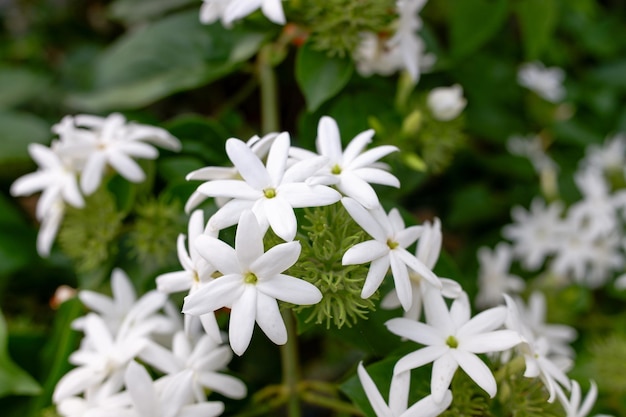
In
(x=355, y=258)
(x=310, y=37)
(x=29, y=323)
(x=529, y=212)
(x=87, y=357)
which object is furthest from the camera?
(x=529, y=212)

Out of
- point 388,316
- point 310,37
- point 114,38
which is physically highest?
point 114,38

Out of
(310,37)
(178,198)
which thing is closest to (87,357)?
(178,198)

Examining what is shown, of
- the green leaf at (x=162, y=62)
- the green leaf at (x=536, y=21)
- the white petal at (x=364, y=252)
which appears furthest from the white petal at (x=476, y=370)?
the green leaf at (x=536, y=21)

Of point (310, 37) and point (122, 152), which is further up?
point (310, 37)

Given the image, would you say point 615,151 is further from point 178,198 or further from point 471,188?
point 178,198

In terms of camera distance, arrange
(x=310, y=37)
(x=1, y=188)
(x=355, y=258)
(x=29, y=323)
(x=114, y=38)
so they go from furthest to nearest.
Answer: (x=114, y=38)
(x=1, y=188)
(x=29, y=323)
(x=310, y=37)
(x=355, y=258)

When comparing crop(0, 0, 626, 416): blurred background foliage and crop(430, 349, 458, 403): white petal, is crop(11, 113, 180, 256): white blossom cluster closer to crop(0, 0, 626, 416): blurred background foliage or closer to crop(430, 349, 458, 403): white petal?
crop(0, 0, 626, 416): blurred background foliage

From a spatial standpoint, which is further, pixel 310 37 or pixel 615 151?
pixel 615 151
